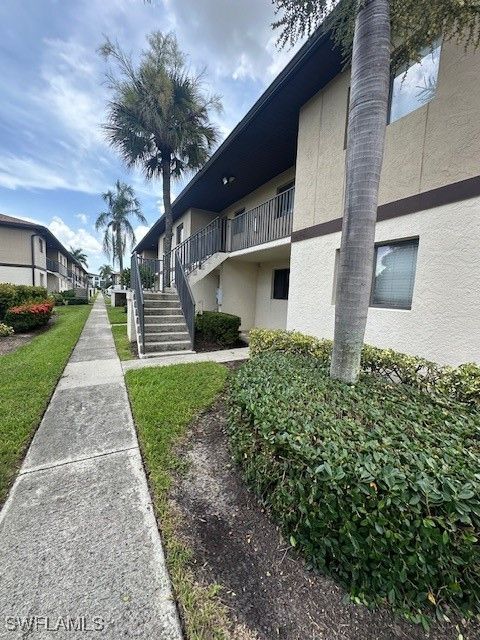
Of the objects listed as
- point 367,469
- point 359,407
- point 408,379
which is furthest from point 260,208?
point 367,469

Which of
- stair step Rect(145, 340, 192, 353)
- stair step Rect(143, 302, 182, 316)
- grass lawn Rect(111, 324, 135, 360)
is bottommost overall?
grass lawn Rect(111, 324, 135, 360)

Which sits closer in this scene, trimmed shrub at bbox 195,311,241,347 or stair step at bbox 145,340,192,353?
stair step at bbox 145,340,192,353

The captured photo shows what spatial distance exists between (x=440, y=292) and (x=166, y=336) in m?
6.37

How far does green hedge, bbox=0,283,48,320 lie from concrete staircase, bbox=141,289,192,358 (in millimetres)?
7523

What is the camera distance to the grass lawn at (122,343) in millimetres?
7297

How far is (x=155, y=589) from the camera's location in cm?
166

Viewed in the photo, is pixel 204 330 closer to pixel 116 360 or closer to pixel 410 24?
pixel 116 360

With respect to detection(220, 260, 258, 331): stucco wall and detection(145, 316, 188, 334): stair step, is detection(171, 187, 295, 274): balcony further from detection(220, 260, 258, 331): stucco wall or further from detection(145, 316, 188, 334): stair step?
detection(145, 316, 188, 334): stair step

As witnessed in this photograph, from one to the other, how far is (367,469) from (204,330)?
725 centimetres

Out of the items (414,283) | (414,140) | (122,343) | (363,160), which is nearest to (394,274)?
(414,283)

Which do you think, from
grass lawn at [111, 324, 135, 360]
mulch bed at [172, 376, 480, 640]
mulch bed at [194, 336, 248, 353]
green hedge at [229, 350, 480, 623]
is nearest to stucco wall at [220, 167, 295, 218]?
mulch bed at [194, 336, 248, 353]

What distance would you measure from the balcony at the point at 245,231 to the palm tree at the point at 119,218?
26263 millimetres

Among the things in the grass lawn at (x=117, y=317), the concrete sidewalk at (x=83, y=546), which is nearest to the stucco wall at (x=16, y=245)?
the grass lawn at (x=117, y=317)

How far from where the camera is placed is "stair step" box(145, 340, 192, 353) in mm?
7469
